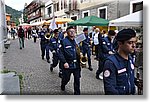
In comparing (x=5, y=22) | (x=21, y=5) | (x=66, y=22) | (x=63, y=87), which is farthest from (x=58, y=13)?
(x=63, y=87)

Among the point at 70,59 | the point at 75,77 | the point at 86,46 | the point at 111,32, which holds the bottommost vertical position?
the point at 75,77

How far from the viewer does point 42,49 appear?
2.11 m

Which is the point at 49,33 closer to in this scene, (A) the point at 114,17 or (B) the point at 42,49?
(B) the point at 42,49

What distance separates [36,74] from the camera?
2053 mm

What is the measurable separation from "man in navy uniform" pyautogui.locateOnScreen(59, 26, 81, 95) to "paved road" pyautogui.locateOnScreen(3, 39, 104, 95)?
0.17 feet

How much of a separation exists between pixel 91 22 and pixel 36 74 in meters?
0.62

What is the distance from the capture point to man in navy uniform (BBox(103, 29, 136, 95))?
1275 millimetres

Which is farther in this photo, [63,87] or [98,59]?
[98,59]

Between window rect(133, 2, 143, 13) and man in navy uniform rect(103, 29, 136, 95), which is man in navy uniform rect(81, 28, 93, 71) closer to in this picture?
window rect(133, 2, 143, 13)

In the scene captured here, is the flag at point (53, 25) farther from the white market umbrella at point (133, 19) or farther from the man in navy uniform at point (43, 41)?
the white market umbrella at point (133, 19)

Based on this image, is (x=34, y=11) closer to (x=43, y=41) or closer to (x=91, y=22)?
(x=43, y=41)

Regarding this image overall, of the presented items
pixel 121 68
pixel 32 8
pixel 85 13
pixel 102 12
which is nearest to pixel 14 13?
pixel 32 8

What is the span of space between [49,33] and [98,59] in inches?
19.2

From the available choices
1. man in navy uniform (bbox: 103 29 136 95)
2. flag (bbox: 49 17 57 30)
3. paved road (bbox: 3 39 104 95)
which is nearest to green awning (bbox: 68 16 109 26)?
flag (bbox: 49 17 57 30)
